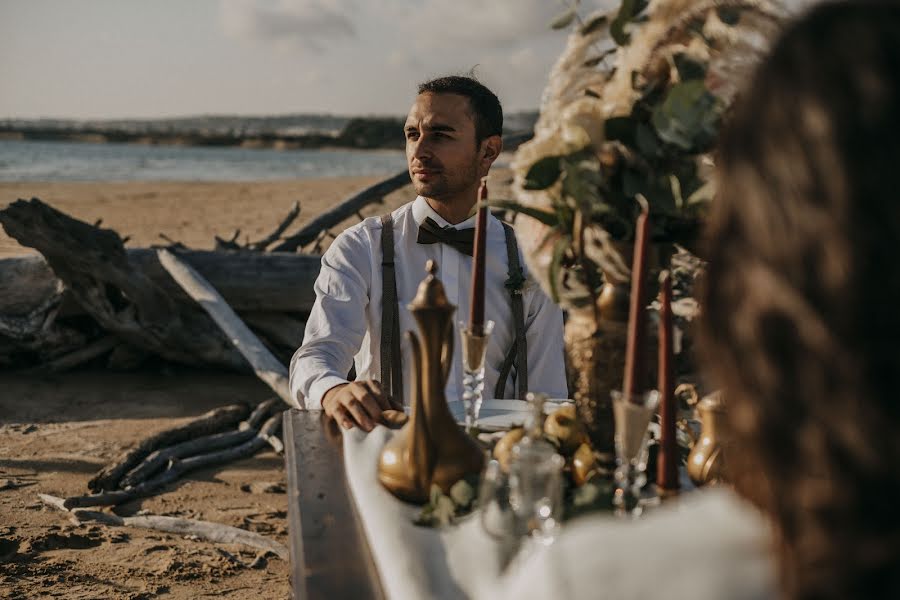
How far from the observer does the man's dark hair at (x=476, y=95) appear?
384 centimetres

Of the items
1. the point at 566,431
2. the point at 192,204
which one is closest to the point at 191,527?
the point at 566,431

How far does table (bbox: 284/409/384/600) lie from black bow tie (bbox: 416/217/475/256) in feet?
4.33

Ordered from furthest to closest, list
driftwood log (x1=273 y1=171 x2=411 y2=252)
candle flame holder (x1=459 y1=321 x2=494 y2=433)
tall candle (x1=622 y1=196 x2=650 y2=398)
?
1. driftwood log (x1=273 y1=171 x2=411 y2=252)
2. candle flame holder (x1=459 y1=321 x2=494 y2=433)
3. tall candle (x1=622 y1=196 x2=650 y2=398)

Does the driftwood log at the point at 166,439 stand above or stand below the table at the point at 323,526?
below

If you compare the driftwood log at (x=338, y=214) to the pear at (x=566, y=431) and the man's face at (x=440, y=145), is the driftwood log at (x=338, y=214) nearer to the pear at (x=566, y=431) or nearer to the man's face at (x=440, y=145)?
the man's face at (x=440, y=145)

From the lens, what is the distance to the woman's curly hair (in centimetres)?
71

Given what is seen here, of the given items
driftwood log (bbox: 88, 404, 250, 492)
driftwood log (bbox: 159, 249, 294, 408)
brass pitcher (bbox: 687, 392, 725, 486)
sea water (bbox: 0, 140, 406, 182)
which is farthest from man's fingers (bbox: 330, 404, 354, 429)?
sea water (bbox: 0, 140, 406, 182)

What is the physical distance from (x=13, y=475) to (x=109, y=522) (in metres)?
1.06

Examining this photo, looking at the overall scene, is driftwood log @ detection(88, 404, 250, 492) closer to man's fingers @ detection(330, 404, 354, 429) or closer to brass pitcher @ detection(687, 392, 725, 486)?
man's fingers @ detection(330, 404, 354, 429)

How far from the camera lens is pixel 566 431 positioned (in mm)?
1823

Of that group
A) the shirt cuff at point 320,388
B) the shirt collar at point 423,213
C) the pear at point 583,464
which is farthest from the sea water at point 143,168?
the pear at point 583,464

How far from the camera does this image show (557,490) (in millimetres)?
1362

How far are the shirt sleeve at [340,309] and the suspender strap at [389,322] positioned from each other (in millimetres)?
79

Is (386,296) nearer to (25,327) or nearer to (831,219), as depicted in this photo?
(831,219)
